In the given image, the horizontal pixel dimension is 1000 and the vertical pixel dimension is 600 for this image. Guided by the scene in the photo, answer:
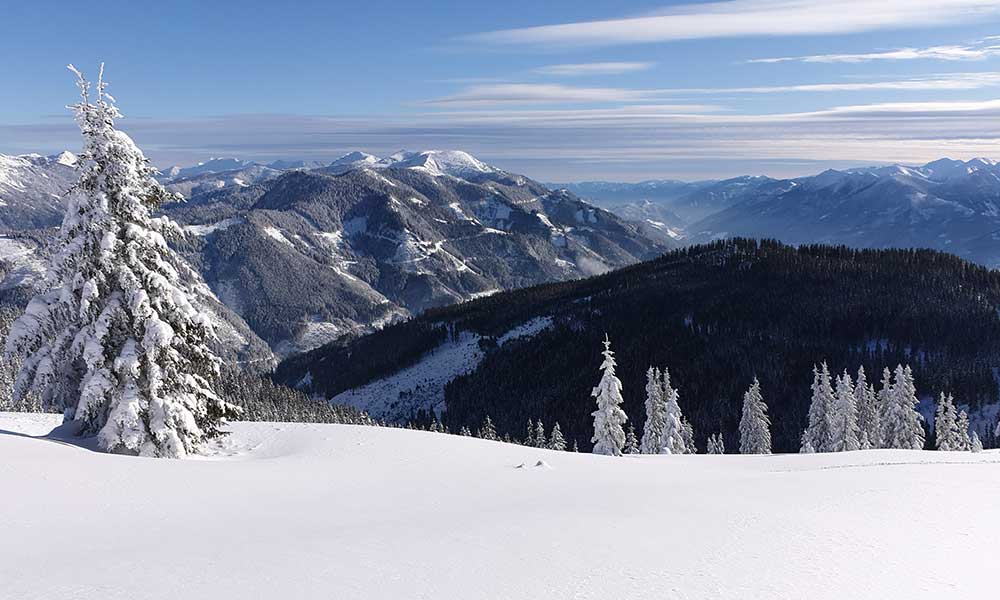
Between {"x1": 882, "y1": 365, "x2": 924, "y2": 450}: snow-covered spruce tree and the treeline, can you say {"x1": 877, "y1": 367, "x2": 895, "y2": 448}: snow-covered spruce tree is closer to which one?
{"x1": 882, "y1": 365, "x2": 924, "y2": 450}: snow-covered spruce tree

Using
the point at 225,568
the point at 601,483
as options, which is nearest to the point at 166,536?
the point at 225,568

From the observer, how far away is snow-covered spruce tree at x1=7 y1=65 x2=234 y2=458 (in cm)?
2027

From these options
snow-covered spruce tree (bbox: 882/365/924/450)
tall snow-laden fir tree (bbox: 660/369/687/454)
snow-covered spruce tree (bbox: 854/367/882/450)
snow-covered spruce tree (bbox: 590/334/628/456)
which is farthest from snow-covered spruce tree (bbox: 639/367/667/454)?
snow-covered spruce tree (bbox: 882/365/924/450)

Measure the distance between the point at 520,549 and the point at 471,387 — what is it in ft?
604

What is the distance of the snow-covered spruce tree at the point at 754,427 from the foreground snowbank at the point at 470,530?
58.0m

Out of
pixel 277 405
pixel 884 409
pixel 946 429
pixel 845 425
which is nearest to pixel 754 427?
pixel 845 425

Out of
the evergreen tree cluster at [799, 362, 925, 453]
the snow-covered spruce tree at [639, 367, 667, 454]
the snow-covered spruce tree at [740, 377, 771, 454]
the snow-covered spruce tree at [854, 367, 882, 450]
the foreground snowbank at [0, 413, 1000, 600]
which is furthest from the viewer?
the snow-covered spruce tree at [740, 377, 771, 454]

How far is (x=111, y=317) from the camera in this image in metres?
20.5

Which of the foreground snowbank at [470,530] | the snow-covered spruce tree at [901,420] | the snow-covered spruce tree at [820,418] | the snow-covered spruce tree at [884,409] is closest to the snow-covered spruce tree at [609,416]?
the snow-covered spruce tree at [820,418]

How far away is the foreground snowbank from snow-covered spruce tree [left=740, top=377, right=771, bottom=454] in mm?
58010

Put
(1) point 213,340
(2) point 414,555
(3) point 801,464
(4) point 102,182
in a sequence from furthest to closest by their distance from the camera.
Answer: (3) point 801,464, (1) point 213,340, (4) point 102,182, (2) point 414,555

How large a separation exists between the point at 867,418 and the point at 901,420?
4767 mm

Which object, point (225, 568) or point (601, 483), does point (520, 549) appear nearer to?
point (225, 568)

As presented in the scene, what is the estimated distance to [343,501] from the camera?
14789mm
